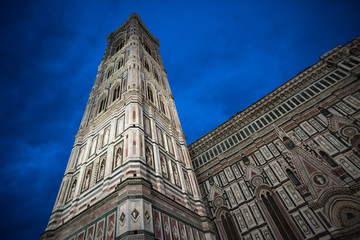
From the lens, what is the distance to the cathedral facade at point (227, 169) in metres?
8.12

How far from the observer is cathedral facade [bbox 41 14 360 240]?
812 centimetres

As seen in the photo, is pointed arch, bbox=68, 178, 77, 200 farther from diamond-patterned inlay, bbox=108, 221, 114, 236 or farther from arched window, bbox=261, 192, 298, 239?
arched window, bbox=261, 192, 298, 239

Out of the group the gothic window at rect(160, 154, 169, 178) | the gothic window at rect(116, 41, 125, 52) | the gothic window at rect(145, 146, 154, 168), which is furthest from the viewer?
the gothic window at rect(116, 41, 125, 52)

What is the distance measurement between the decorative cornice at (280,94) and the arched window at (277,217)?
20.0 ft

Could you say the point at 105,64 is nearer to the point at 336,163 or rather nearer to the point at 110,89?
the point at 110,89

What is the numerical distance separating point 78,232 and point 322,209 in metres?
11.3

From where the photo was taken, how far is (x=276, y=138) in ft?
45.7

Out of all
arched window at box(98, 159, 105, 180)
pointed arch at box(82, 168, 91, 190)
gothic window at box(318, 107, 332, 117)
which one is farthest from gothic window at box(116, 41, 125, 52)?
gothic window at box(318, 107, 332, 117)

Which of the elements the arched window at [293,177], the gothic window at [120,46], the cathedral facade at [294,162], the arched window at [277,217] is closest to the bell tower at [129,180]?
the cathedral facade at [294,162]

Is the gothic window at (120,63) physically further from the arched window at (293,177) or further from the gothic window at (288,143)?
the arched window at (293,177)

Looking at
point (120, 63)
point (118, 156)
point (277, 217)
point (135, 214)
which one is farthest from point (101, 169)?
point (120, 63)

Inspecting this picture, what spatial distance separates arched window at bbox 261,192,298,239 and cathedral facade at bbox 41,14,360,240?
0.05 m

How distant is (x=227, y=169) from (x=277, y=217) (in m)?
4.63

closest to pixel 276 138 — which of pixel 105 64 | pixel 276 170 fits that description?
pixel 276 170
